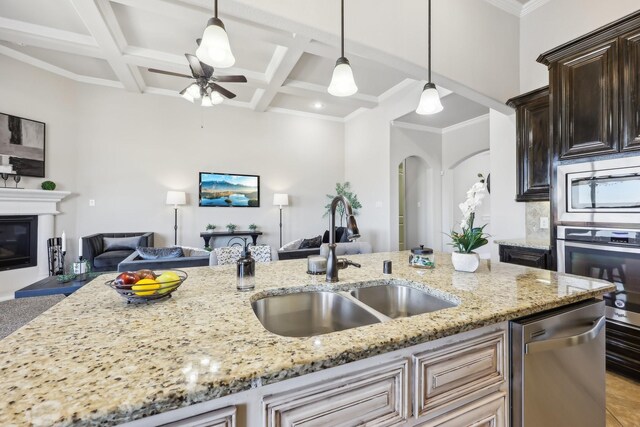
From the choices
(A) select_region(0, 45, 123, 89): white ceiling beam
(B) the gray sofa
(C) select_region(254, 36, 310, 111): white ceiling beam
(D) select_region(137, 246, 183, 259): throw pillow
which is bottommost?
(B) the gray sofa

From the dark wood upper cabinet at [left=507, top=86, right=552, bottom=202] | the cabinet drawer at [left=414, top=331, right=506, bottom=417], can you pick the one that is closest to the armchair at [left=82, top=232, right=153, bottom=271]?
the cabinet drawer at [left=414, top=331, right=506, bottom=417]

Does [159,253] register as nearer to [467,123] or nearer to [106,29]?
[106,29]

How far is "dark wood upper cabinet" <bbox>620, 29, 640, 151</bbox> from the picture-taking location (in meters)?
1.82

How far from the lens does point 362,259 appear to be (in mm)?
1899

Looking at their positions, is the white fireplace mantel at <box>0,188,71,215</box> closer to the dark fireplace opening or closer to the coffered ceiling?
the dark fireplace opening

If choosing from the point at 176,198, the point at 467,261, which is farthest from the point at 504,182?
the point at 176,198

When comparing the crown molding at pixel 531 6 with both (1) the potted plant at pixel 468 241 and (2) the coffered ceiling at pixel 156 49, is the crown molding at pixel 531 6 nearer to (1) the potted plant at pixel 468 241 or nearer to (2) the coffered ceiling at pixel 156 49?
(2) the coffered ceiling at pixel 156 49

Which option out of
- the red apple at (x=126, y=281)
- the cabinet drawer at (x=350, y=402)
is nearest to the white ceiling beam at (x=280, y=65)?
the red apple at (x=126, y=281)

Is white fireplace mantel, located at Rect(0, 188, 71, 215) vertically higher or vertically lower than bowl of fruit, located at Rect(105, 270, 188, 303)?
higher

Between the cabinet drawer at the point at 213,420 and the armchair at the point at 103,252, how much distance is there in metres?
4.39

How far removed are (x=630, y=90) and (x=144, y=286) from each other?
299 cm

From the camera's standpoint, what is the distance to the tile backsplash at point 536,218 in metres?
2.82

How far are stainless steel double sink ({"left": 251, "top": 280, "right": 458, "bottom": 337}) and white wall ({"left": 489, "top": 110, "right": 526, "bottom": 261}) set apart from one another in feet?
7.52

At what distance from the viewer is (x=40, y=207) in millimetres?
4188
